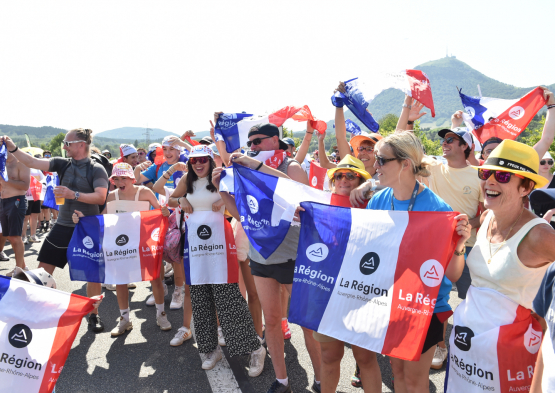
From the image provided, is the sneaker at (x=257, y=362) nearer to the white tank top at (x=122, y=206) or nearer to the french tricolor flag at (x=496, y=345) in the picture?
the french tricolor flag at (x=496, y=345)

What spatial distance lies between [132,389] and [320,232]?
2.36 meters

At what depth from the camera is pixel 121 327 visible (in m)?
4.71

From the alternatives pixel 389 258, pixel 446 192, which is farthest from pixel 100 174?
pixel 446 192

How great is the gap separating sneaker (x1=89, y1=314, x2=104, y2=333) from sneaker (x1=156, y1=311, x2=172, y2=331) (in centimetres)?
70

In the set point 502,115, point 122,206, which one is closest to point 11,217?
point 122,206

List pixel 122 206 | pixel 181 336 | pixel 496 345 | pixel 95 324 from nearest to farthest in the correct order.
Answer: pixel 496 345 < pixel 181 336 < pixel 95 324 < pixel 122 206

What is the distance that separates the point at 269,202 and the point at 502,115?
371 centimetres

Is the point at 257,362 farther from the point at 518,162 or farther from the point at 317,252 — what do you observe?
the point at 518,162

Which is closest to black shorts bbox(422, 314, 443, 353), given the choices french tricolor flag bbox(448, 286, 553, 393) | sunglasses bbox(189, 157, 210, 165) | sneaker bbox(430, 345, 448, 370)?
french tricolor flag bbox(448, 286, 553, 393)

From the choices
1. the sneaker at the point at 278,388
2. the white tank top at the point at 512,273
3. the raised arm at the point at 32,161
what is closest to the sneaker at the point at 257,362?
the sneaker at the point at 278,388

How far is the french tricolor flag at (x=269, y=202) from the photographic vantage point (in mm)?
3137

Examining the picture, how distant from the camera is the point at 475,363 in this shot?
84.4 inches

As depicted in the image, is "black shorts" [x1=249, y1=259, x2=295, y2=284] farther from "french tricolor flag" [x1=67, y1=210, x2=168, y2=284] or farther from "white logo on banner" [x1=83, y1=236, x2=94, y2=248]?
"white logo on banner" [x1=83, y1=236, x2=94, y2=248]

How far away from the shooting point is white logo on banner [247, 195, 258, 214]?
3.30m
